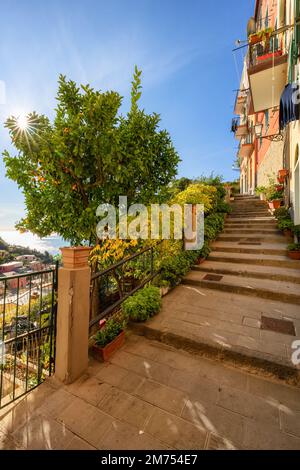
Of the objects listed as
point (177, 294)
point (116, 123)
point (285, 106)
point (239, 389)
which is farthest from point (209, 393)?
point (285, 106)

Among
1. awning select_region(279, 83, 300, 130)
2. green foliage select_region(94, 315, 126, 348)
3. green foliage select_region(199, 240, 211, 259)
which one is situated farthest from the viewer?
green foliage select_region(199, 240, 211, 259)

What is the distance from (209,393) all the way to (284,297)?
2636 millimetres

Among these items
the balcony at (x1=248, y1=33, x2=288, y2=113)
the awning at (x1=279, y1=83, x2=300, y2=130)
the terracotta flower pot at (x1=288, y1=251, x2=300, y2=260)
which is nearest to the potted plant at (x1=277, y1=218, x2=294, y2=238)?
the terracotta flower pot at (x1=288, y1=251, x2=300, y2=260)

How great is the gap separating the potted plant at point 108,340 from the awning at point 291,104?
19.6 ft

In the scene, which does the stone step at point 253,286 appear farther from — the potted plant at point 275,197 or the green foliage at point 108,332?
the potted plant at point 275,197

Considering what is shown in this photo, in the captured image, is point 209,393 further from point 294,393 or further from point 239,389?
point 294,393

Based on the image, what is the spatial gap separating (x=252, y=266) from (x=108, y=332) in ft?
13.5

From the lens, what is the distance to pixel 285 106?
191 inches

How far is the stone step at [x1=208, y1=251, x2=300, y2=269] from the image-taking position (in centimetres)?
491

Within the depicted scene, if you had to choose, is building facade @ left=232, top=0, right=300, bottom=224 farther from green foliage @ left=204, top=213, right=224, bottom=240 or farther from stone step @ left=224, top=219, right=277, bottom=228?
green foliage @ left=204, top=213, right=224, bottom=240

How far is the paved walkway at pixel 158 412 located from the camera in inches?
62.0

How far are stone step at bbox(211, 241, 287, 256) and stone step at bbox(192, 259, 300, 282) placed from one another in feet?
2.39

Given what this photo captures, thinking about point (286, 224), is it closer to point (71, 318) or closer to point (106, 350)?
point (106, 350)

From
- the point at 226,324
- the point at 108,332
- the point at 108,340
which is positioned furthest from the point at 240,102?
the point at 108,340
